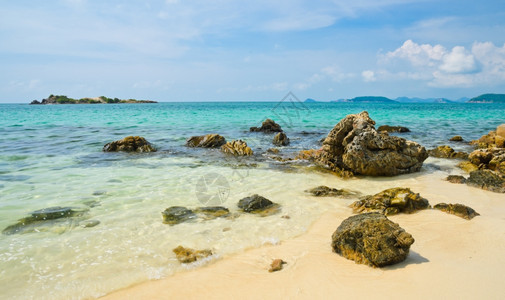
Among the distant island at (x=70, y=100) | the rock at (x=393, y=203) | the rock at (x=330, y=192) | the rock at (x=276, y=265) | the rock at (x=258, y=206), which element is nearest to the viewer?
the rock at (x=276, y=265)

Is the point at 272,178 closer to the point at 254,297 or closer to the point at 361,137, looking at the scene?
the point at 361,137

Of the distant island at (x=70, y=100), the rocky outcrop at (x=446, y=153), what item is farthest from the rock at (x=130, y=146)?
the distant island at (x=70, y=100)

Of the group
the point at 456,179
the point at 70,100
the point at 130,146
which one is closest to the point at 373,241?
the point at 456,179

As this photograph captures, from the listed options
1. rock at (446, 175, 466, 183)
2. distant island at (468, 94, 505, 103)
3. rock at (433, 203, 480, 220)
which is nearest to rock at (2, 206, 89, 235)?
rock at (433, 203, 480, 220)

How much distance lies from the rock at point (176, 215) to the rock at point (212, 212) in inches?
7.4

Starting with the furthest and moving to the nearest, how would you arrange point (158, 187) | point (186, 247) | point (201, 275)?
point (158, 187) → point (186, 247) → point (201, 275)

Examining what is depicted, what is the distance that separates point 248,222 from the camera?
18.1 ft

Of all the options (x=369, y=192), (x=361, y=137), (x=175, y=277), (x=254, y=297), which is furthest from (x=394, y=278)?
(x=361, y=137)

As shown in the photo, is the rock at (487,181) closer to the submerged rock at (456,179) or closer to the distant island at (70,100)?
the submerged rock at (456,179)

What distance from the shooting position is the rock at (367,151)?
8969 millimetres

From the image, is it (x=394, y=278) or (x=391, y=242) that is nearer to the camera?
(x=394, y=278)

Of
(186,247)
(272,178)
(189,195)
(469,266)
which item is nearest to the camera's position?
(469,266)

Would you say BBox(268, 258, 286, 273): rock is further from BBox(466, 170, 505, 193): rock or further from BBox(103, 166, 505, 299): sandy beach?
BBox(466, 170, 505, 193): rock

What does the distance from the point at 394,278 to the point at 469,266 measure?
1.01 meters
